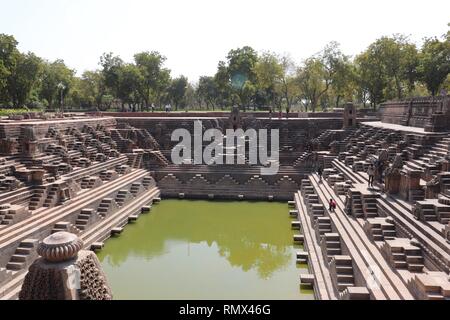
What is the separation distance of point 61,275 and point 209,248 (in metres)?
11.1

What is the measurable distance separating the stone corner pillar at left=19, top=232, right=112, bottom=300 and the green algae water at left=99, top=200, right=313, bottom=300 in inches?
248

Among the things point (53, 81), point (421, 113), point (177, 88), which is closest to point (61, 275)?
point (421, 113)

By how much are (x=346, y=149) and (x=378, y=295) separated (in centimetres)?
1751

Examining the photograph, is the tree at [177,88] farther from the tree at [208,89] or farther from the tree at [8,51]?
the tree at [8,51]

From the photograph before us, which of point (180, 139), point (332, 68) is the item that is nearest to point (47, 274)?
point (180, 139)

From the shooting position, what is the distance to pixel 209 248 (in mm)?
16016

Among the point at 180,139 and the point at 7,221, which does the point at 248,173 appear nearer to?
the point at 180,139

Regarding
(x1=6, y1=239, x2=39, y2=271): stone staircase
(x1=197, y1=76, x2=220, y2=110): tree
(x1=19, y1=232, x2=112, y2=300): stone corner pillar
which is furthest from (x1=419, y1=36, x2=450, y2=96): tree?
(x1=197, y1=76, x2=220, y2=110): tree

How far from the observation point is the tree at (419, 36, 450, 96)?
35250 mm

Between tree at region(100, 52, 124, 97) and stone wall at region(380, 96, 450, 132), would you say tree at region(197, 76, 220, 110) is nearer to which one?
tree at region(100, 52, 124, 97)

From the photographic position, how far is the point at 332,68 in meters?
42.2

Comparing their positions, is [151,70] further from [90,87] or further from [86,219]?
[86,219]

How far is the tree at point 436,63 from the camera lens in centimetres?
→ 3525

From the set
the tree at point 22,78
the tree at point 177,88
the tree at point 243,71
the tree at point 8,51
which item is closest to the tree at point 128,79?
the tree at point 22,78
